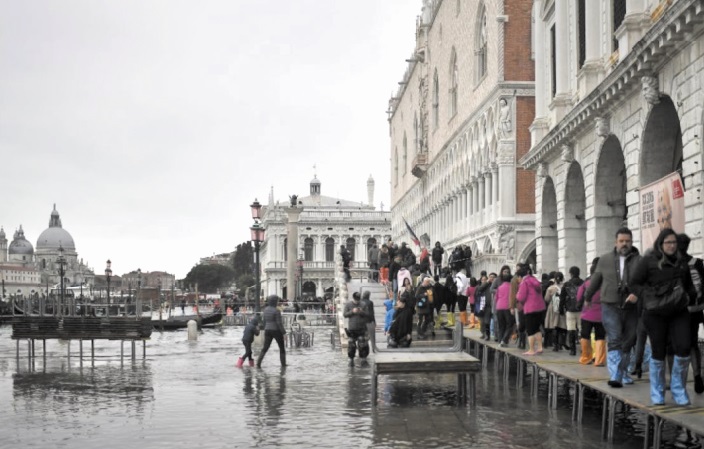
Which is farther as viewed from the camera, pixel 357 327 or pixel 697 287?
pixel 357 327

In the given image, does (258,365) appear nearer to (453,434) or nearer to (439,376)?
(439,376)

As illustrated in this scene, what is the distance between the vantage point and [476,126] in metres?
46.8

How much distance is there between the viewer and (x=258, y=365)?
21703mm

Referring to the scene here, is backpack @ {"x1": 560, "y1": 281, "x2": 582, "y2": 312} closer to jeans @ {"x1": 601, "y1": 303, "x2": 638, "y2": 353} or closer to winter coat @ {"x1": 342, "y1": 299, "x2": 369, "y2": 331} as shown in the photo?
jeans @ {"x1": 601, "y1": 303, "x2": 638, "y2": 353}

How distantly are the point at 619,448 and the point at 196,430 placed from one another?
5081 millimetres

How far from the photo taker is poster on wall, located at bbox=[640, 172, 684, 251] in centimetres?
1559

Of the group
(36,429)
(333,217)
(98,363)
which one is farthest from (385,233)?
(36,429)

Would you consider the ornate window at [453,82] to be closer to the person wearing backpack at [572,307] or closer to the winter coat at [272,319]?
the winter coat at [272,319]

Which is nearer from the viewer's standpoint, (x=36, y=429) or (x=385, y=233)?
(x=36, y=429)

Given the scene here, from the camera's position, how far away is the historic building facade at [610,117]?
632 inches

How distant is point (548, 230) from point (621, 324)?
19.3 meters

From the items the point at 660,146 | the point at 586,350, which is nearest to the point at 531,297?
the point at 586,350

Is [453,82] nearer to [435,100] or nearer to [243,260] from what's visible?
[435,100]

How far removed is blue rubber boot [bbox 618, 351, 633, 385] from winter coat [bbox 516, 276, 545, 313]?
4.77 metres
